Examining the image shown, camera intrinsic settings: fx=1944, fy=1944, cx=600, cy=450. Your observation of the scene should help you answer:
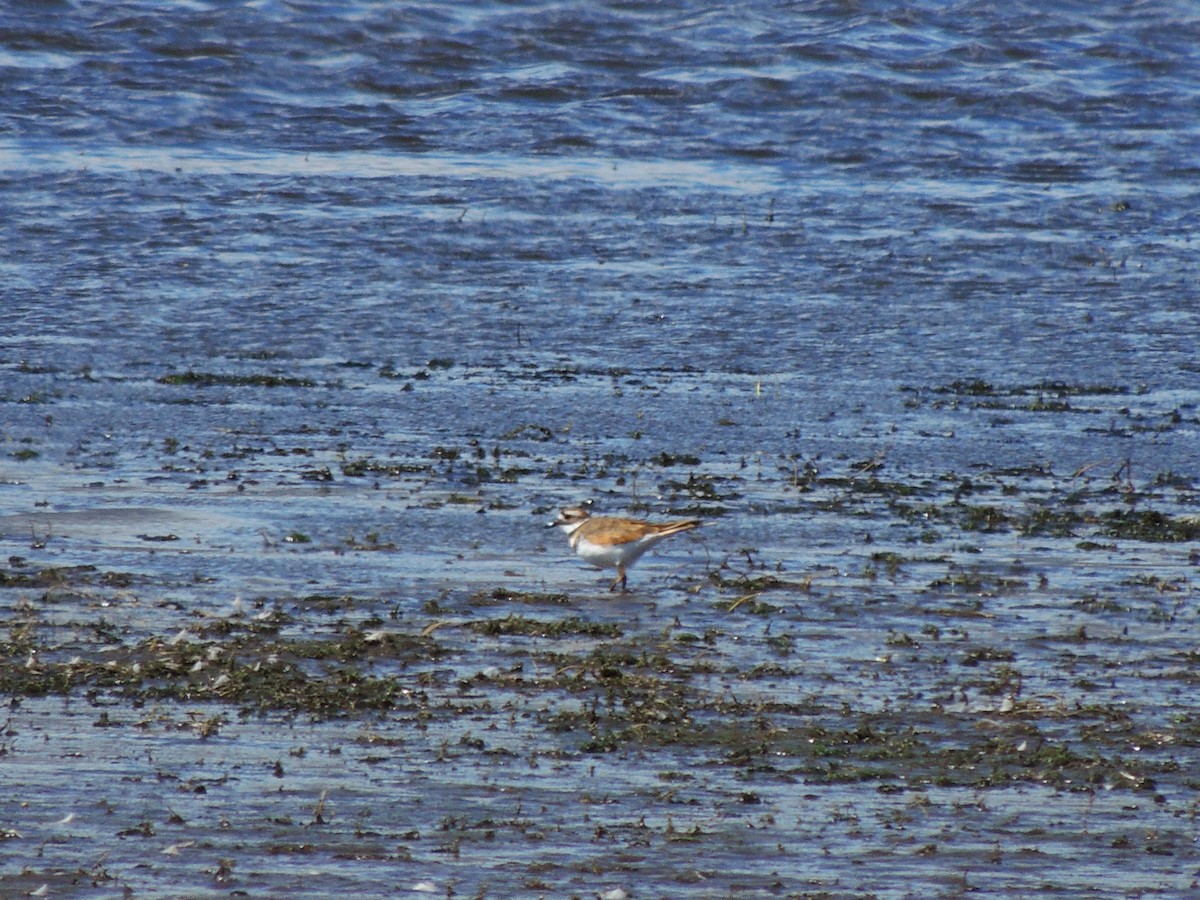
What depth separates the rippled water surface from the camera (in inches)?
233

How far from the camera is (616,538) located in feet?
27.9

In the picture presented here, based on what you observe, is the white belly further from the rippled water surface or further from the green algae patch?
the green algae patch

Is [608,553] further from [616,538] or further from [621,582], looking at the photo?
[621,582]

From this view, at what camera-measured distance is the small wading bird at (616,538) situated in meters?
8.50

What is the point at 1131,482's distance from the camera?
1055cm

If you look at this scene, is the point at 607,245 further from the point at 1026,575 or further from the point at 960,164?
the point at 1026,575

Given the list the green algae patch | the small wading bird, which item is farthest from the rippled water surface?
the small wading bird

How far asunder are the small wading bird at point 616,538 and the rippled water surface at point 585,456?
0.25 meters

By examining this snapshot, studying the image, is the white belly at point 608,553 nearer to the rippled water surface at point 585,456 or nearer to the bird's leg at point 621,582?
the bird's leg at point 621,582

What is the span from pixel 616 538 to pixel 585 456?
2.50 metres

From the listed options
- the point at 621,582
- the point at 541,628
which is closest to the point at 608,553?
the point at 621,582

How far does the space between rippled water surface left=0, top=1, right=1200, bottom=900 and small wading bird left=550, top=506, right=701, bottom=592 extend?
9.8 inches

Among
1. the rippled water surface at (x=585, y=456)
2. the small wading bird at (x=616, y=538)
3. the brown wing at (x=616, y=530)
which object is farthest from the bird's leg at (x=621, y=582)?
the rippled water surface at (x=585, y=456)

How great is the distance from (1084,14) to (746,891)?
23211 mm
